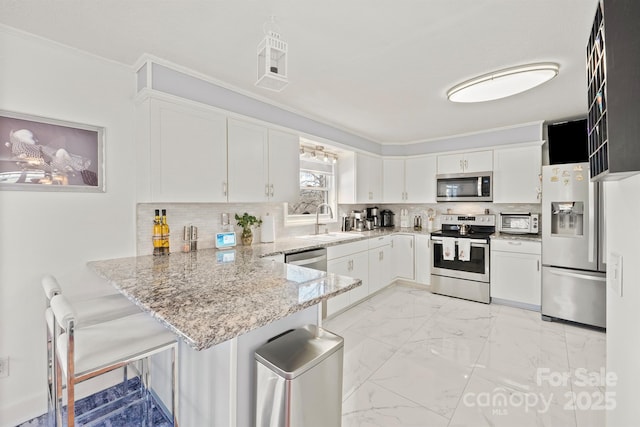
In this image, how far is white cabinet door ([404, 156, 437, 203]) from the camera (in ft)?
14.7

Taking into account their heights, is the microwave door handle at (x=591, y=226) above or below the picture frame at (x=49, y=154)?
below

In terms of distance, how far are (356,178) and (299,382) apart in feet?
11.1

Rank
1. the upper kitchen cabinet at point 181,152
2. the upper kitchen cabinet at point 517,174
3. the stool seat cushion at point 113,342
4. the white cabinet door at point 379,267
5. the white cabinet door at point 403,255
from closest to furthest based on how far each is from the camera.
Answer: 1. the stool seat cushion at point 113,342
2. the upper kitchen cabinet at point 181,152
3. the upper kitchen cabinet at point 517,174
4. the white cabinet door at point 379,267
5. the white cabinet door at point 403,255

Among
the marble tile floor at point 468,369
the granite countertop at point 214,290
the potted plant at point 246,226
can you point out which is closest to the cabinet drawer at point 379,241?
the marble tile floor at point 468,369

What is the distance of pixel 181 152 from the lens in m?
2.24

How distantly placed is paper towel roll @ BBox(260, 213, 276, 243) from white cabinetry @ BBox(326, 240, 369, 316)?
67 cm

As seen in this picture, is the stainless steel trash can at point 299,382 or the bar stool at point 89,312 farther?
the bar stool at point 89,312

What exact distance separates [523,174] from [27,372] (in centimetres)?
523

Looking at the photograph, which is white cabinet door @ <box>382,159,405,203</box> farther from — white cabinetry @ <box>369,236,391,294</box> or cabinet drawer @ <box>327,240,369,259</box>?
cabinet drawer @ <box>327,240,369,259</box>

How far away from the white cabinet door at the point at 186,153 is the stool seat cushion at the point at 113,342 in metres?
0.97

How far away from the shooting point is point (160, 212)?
229 cm

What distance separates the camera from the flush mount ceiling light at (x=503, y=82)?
7.07 feet

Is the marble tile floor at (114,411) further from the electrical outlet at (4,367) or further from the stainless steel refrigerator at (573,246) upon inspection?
the stainless steel refrigerator at (573,246)

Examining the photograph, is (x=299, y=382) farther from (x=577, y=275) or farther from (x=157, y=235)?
Answer: (x=577, y=275)
